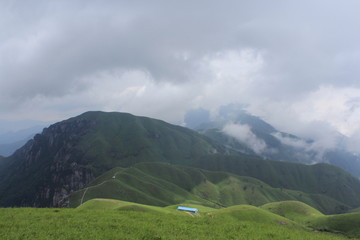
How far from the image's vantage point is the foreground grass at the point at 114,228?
107ft

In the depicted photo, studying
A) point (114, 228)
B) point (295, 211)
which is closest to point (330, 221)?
point (295, 211)

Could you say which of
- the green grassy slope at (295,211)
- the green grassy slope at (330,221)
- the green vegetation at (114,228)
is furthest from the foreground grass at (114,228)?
the green grassy slope at (295,211)

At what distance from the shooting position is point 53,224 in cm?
3653

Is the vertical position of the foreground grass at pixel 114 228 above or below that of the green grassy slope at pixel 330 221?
above

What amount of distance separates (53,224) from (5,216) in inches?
430

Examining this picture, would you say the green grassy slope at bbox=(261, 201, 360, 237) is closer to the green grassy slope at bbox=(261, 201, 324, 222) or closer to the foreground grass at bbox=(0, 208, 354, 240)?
the green grassy slope at bbox=(261, 201, 324, 222)

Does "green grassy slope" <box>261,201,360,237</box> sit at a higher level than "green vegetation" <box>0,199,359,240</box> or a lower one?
lower

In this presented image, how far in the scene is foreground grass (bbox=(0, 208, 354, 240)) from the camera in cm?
3253

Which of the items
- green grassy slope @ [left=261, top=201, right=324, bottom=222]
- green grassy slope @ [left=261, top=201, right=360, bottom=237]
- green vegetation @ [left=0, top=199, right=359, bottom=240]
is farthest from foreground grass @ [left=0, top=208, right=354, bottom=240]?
green grassy slope @ [left=261, top=201, right=324, bottom=222]

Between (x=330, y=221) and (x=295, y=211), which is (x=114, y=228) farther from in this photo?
(x=295, y=211)

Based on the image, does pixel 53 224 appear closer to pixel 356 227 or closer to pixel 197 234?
pixel 197 234

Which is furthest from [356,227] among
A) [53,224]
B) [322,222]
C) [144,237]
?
[53,224]

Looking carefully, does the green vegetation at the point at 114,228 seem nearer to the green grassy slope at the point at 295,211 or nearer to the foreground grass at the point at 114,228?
the foreground grass at the point at 114,228

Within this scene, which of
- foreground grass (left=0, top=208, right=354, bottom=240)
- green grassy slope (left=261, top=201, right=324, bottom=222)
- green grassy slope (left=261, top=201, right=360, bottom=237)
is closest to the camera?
foreground grass (left=0, top=208, right=354, bottom=240)
